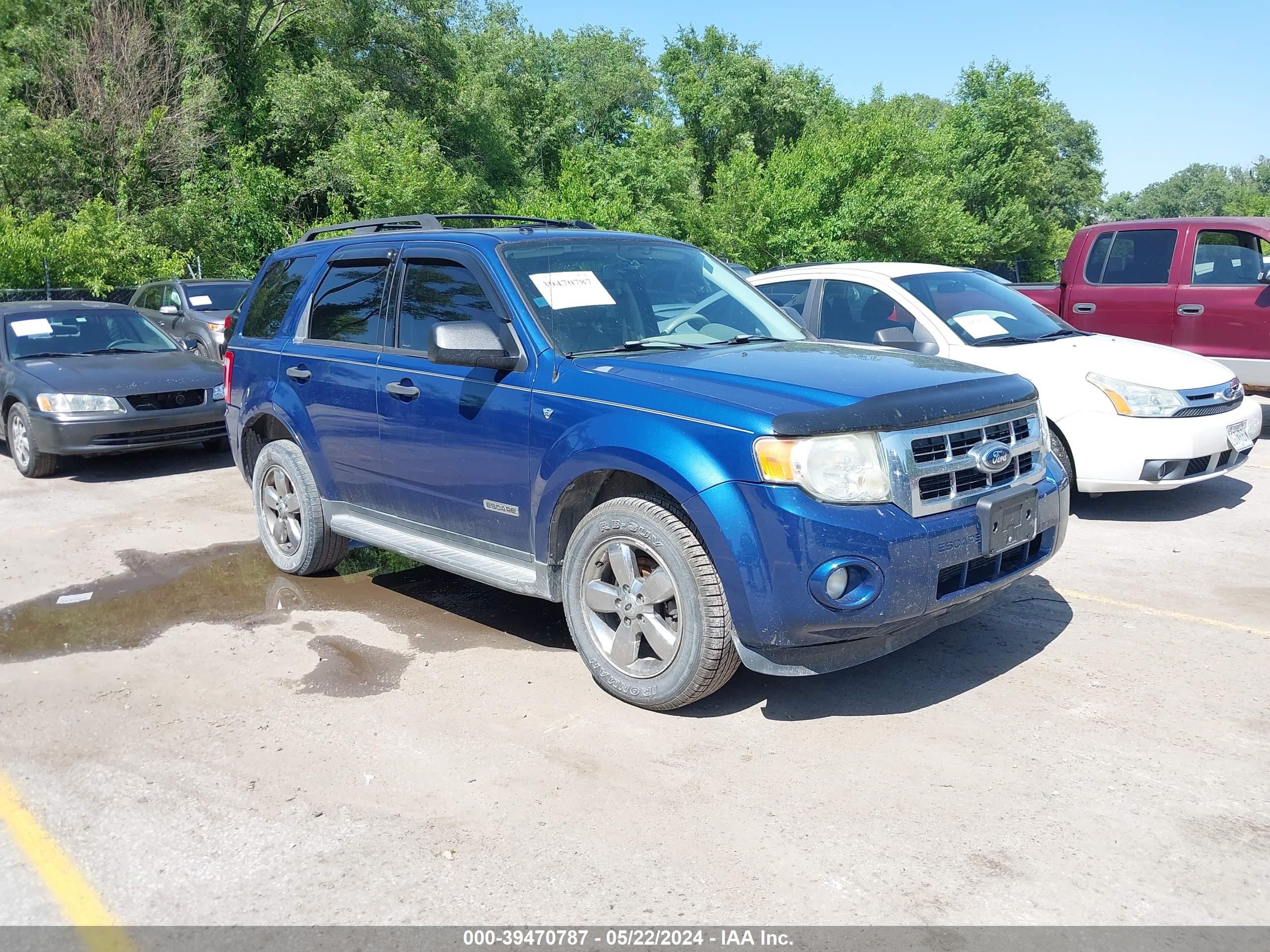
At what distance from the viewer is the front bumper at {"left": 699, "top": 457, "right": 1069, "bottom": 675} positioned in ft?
12.5

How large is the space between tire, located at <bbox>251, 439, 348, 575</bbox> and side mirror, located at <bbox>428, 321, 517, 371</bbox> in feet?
6.10

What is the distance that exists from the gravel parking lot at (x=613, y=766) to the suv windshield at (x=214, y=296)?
10.4 m

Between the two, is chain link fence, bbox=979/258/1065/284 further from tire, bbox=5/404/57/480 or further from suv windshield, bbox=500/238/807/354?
suv windshield, bbox=500/238/807/354

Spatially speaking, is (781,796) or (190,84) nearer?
(781,796)

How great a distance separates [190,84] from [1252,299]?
28.6 metres

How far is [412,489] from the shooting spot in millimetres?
5398

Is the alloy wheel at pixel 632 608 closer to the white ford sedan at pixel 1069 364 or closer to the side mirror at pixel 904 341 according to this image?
the side mirror at pixel 904 341

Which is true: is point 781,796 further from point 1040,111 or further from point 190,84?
point 1040,111

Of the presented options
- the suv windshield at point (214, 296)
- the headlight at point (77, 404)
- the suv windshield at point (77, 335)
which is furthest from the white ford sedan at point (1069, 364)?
the suv windshield at point (214, 296)

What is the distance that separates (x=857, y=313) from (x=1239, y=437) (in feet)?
9.04

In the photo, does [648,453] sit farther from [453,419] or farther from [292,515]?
[292,515]

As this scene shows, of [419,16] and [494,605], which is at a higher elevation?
[419,16]

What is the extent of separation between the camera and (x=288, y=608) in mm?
5938
